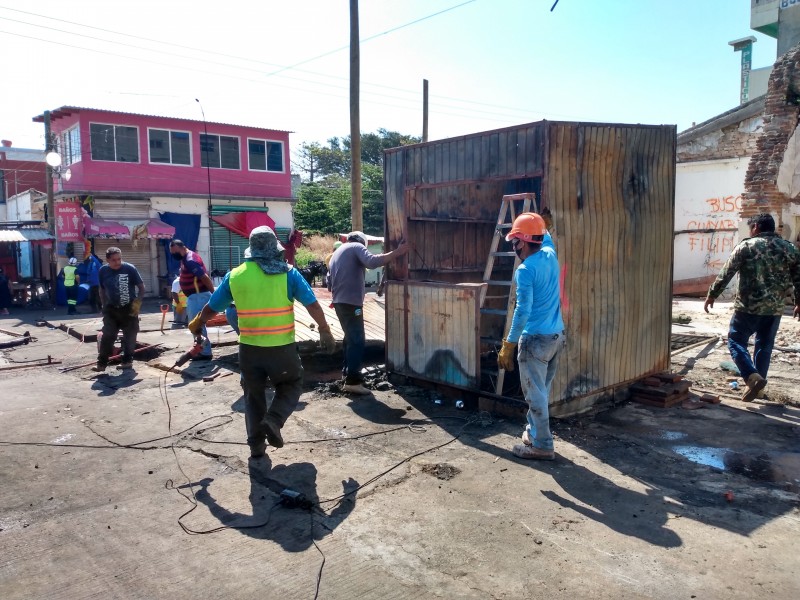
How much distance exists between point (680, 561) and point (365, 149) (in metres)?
39.3

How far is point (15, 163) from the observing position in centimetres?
3381

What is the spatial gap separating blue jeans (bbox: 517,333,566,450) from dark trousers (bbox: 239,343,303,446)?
1869 millimetres

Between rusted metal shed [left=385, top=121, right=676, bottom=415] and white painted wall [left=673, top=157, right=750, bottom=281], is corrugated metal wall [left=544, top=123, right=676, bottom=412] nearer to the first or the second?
rusted metal shed [left=385, top=121, right=676, bottom=415]

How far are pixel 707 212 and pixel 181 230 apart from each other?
56.6 feet

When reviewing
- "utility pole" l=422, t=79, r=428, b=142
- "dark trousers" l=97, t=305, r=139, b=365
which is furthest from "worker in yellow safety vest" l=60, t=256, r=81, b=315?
"utility pole" l=422, t=79, r=428, b=142

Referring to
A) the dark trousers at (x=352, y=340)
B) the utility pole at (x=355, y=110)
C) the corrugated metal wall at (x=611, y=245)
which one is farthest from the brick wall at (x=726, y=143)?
the dark trousers at (x=352, y=340)

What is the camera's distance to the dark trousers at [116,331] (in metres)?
8.41

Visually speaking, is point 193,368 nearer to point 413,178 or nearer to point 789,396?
point 413,178

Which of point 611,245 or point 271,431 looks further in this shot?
point 611,245

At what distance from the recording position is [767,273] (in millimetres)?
6273

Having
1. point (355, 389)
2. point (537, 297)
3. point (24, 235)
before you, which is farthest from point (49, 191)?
point (537, 297)

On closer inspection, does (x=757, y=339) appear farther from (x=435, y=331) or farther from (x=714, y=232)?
(x=714, y=232)

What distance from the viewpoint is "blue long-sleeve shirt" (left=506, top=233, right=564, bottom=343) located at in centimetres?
475

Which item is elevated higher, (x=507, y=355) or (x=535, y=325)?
(x=535, y=325)
